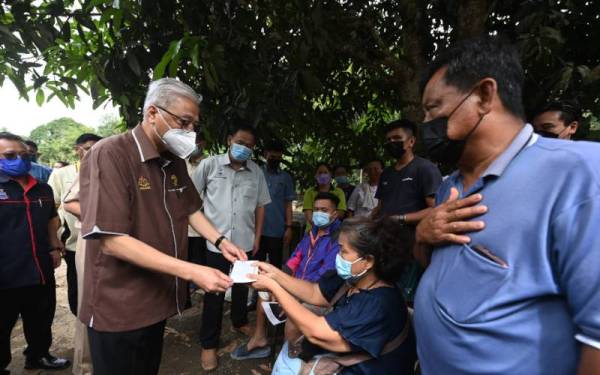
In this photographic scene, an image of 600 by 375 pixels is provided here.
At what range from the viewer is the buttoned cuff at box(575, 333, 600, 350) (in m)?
0.76

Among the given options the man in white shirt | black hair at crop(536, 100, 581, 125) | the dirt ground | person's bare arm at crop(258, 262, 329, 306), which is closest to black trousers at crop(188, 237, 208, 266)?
the dirt ground

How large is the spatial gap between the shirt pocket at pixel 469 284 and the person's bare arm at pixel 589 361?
0.67 feet

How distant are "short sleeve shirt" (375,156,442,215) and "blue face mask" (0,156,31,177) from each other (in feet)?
10.2

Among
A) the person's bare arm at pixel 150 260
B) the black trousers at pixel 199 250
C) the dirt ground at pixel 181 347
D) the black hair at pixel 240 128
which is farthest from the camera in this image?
the black trousers at pixel 199 250

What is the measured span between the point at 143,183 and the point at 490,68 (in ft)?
5.06

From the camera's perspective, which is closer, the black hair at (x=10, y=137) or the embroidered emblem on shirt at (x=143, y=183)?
the embroidered emblem on shirt at (x=143, y=183)

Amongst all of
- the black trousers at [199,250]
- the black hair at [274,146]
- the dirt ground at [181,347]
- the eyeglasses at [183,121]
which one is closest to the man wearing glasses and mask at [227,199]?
the dirt ground at [181,347]

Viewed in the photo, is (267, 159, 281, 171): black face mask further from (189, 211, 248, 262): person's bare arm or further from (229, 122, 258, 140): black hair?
(189, 211, 248, 262): person's bare arm

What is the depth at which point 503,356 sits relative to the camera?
36.4 inches

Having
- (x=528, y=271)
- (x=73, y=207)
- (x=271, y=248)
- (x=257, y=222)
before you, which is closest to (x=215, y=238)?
(x=73, y=207)

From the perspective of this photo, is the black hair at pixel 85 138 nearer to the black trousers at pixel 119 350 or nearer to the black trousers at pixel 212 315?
the black trousers at pixel 212 315

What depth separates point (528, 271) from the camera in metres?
0.87

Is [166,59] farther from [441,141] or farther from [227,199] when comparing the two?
[227,199]

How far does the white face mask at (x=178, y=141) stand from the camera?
175cm
